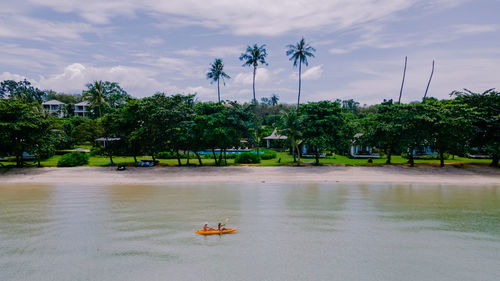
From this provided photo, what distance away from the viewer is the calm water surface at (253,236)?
41.1 ft

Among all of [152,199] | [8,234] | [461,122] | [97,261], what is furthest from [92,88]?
[461,122]

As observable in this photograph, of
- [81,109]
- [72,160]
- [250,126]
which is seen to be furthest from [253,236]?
[81,109]

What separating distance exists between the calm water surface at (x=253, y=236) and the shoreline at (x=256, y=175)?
15.7 feet

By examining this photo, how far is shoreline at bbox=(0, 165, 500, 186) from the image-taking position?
30.6m

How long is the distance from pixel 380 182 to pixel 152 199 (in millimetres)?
21950

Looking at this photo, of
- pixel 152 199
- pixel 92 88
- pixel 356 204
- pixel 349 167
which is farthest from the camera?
pixel 92 88

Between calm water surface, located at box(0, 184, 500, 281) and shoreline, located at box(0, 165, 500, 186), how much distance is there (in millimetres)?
4787

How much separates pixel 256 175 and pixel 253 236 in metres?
16.3

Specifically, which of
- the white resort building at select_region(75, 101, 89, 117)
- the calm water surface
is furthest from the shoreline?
the white resort building at select_region(75, 101, 89, 117)

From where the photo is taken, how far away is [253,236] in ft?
52.7

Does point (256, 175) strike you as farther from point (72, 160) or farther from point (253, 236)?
point (72, 160)

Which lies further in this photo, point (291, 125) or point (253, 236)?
point (291, 125)

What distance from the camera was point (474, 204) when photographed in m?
22.4

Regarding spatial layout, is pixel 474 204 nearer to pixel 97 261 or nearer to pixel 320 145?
pixel 320 145
